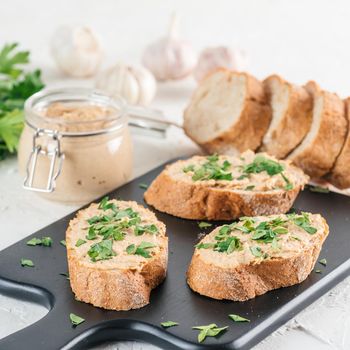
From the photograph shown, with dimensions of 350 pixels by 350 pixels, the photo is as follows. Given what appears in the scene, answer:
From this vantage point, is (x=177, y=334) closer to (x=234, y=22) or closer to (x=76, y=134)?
(x=76, y=134)

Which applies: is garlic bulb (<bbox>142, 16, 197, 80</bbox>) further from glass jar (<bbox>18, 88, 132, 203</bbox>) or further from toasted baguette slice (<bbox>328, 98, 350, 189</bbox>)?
toasted baguette slice (<bbox>328, 98, 350, 189</bbox>)

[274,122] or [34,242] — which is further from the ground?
[274,122]

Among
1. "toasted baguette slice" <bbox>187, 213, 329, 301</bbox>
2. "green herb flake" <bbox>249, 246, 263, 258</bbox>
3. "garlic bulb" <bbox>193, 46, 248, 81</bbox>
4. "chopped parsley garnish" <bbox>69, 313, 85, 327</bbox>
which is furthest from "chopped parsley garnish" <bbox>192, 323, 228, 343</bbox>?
"garlic bulb" <bbox>193, 46, 248, 81</bbox>

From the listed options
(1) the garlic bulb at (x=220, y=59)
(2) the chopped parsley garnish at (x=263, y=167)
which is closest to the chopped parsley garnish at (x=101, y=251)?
(2) the chopped parsley garnish at (x=263, y=167)

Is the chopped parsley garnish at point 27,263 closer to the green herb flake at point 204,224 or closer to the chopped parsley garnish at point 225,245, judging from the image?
the chopped parsley garnish at point 225,245

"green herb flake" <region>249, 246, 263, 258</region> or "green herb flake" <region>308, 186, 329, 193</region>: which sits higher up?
"green herb flake" <region>249, 246, 263, 258</region>

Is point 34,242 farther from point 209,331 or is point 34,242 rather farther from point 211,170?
point 209,331

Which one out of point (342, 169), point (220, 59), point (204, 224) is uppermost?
point (220, 59)

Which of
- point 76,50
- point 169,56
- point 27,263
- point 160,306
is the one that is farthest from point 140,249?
point 76,50
